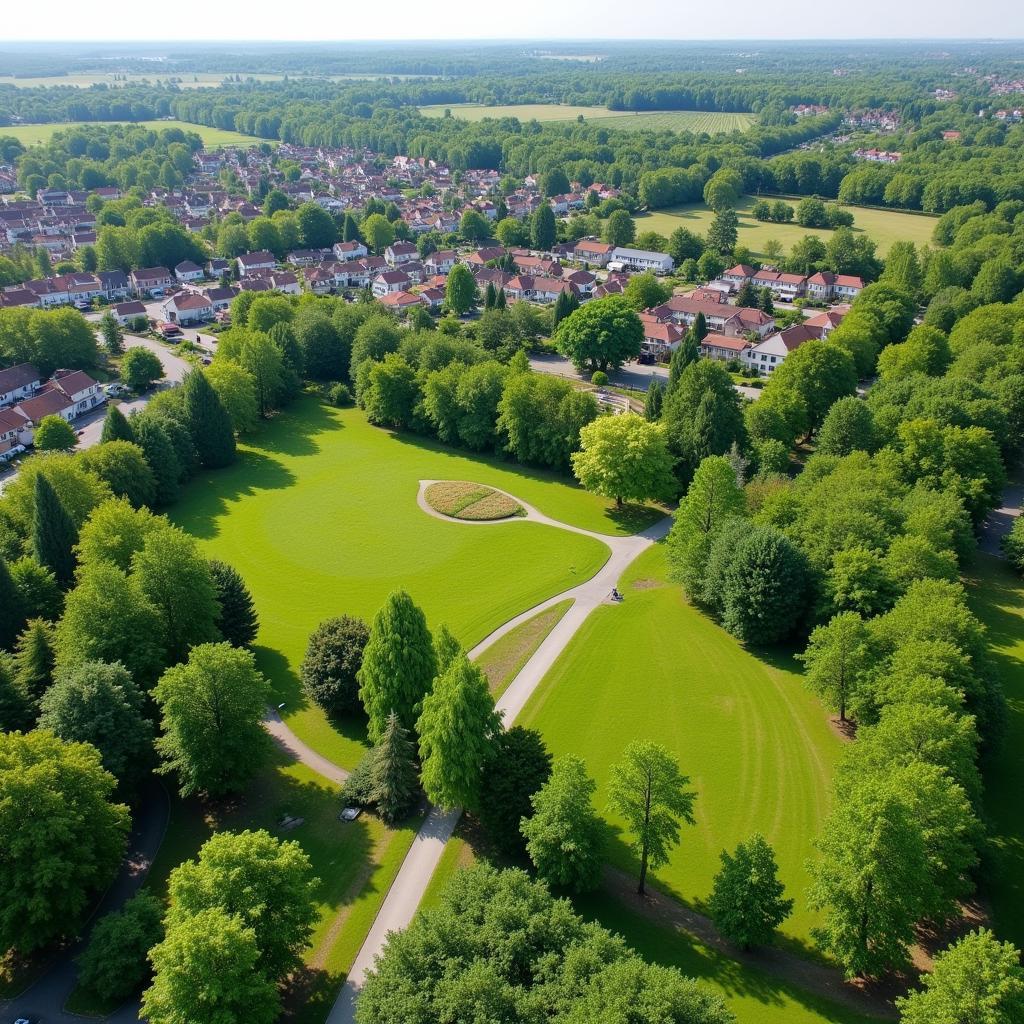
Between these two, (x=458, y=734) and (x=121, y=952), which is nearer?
(x=121, y=952)

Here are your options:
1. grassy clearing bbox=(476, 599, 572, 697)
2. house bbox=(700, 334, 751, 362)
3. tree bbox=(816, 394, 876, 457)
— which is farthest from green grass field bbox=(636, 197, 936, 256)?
grassy clearing bbox=(476, 599, 572, 697)

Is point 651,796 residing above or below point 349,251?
above

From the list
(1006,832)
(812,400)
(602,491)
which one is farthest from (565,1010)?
(812,400)

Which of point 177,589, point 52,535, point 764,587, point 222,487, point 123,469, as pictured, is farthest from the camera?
point 222,487

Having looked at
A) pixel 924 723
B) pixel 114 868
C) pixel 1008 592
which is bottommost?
pixel 1008 592

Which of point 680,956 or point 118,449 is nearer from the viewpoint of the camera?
point 680,956

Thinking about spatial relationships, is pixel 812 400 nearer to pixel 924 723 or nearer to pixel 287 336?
pixel 924 723

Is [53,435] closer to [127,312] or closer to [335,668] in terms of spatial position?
[335,668]

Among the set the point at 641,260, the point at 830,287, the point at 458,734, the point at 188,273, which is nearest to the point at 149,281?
the point at 188,273

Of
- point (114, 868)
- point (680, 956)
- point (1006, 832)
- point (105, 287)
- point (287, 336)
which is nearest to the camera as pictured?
point (680, 956)
